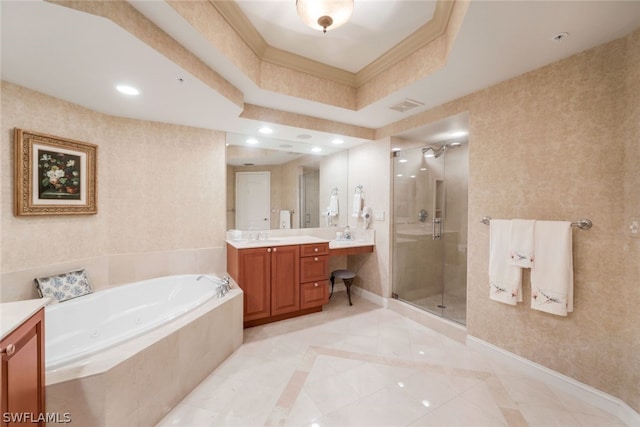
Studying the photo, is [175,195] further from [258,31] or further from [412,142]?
[412,142]

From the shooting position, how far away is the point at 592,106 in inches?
66.9

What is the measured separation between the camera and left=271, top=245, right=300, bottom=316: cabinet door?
286 cm

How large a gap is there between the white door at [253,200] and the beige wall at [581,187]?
8.50 ft

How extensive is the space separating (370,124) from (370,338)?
2.56 m

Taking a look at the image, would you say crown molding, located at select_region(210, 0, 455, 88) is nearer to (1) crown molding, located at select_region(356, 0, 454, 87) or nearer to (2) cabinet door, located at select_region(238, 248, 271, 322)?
(1) crown molding, located at select_region(356, 0, 454, 87)

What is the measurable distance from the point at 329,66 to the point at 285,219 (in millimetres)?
2021

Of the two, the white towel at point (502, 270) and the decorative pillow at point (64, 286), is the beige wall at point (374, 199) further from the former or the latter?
the decorative pillow at point (64, 286)

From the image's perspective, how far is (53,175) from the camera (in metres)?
2.17

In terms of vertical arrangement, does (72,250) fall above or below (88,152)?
below

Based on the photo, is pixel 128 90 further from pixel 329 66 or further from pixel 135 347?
pixel 135 347

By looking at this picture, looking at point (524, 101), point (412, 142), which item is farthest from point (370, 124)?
point (524, 101)

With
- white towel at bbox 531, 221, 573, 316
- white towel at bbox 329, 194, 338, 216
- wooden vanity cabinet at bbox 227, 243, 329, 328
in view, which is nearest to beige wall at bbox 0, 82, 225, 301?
wooden vanity cabinet at bbox 227, 243, 329, 328

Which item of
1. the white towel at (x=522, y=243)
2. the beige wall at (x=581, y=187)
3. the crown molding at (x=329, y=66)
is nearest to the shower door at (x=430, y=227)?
the beige wall at (x=581, y=187)

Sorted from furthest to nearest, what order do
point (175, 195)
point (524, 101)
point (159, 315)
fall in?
point (175, 195), point (159, 315), point (524, 101)
